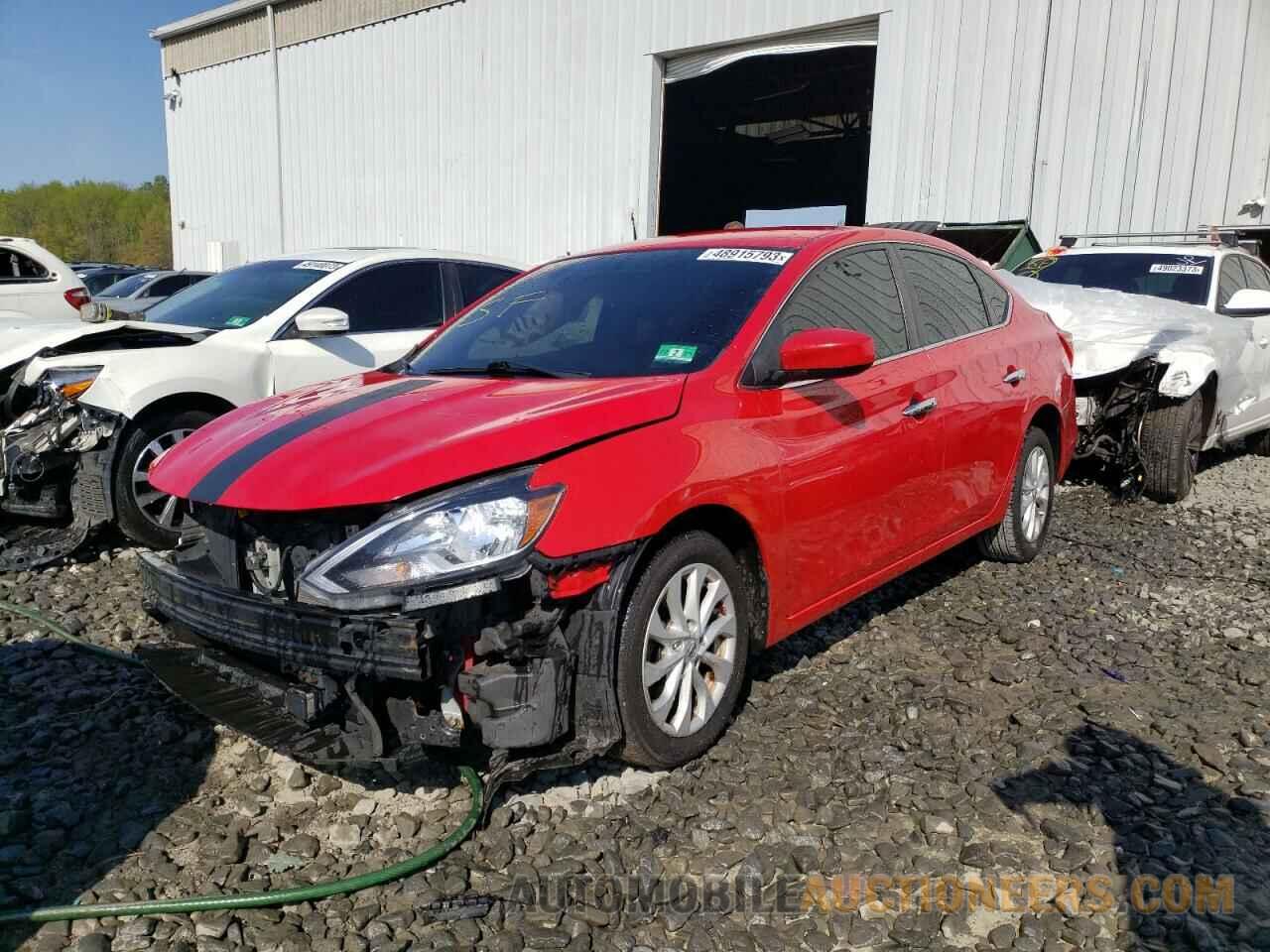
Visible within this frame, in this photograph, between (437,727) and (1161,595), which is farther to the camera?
(1161,595)

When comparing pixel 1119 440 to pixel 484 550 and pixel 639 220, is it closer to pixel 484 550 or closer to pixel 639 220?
pixel 484 550

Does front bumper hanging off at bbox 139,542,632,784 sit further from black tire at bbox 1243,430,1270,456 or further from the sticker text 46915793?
black tire at bbox 1243,430,1270,456

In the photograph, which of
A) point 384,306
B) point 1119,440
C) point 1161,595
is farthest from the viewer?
point 1119,440

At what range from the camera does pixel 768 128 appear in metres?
23.0

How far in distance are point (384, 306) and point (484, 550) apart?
3753 millimetres

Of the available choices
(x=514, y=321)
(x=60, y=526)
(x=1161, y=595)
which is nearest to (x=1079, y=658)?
(x=1161, y=595)

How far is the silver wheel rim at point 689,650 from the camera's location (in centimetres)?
279

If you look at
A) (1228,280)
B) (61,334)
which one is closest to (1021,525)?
(1228,280)

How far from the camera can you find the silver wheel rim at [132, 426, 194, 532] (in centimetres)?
477

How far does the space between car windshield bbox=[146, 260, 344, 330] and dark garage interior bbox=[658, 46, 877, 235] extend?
10.8 metres

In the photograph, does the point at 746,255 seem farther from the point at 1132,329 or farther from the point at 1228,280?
the point at 1228,280

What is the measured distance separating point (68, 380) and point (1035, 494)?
4.72m

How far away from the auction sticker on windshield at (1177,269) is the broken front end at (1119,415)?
1631mm

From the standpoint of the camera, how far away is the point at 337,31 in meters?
18.3
